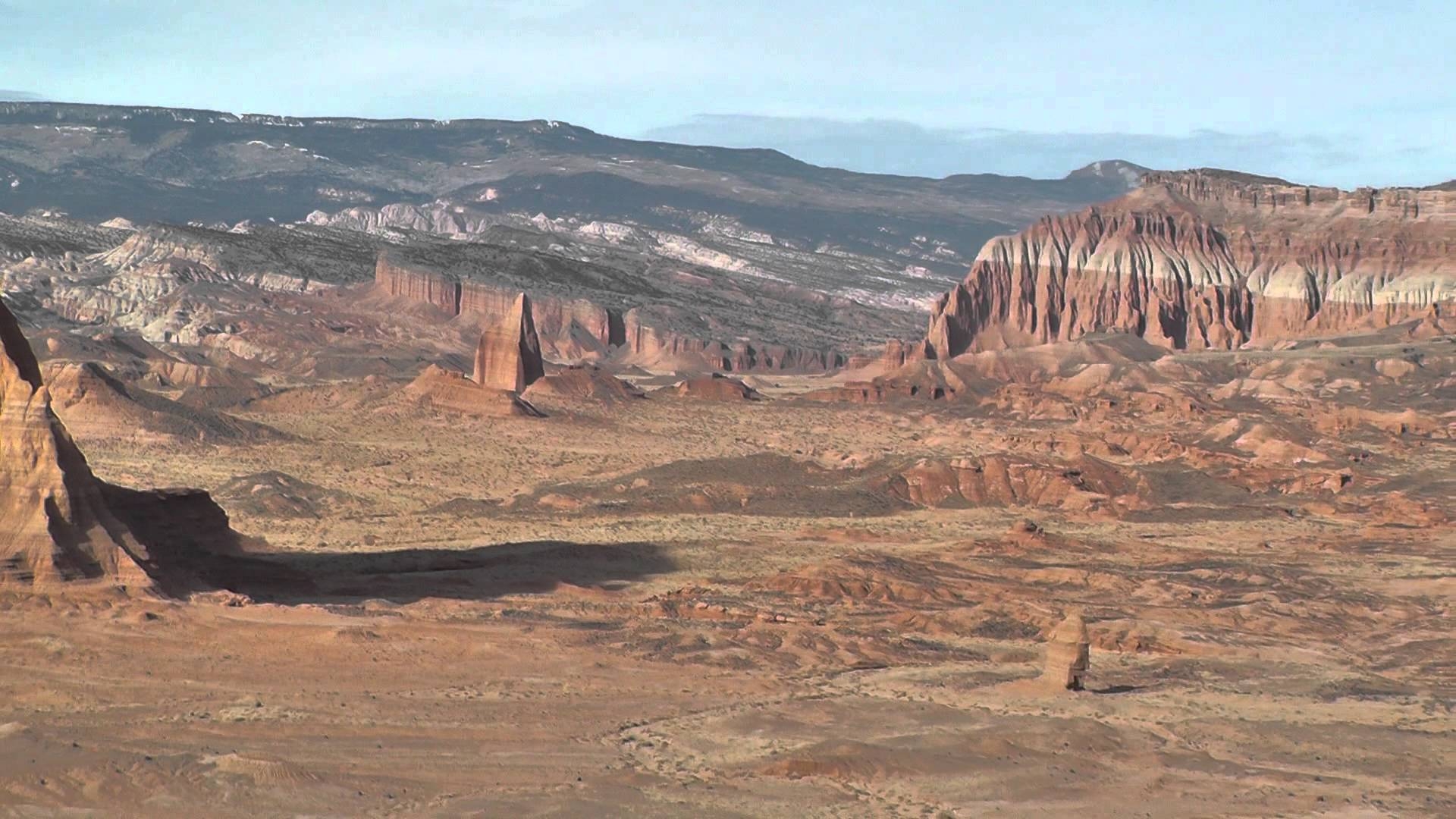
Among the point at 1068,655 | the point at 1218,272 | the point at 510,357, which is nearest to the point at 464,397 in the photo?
the point at 510,357

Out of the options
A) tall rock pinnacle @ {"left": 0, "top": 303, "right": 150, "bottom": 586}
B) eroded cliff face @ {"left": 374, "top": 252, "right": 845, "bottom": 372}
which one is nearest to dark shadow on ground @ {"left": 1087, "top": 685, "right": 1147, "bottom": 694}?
tall rock pinnacle @ {"left": 0, "top": 303, "right": 150, "bottom": 586}

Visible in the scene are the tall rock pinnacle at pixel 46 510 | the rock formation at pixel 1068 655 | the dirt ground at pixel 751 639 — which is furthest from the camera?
the rock formation at pixel 1068 655

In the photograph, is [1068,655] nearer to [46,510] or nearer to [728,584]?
[728,584]

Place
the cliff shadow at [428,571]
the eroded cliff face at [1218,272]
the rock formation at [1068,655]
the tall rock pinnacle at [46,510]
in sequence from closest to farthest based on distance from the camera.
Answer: the tall rock pinnacle at [46,510], the rock formation at [1068,655], the cliff shadow at [428,571], the eroded cliff face at [1218,272]

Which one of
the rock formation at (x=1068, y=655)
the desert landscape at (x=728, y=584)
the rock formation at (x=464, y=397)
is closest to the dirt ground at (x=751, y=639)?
the desert landscape at (x=728, y=584)

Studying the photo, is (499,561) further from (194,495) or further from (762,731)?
(762,731)

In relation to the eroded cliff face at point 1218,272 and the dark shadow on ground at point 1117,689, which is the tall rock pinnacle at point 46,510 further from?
the eroded cliff face at point 1218,272

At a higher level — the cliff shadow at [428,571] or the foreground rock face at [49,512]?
the foreground rock face at [49,512]
